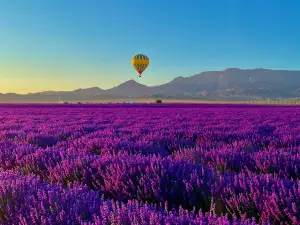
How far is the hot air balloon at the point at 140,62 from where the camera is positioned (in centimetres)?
5325

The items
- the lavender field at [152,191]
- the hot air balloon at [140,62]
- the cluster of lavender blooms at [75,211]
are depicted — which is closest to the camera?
the cluster of lavender blooms at [75,211]

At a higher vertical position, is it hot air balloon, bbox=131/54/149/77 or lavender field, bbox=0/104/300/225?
hot air balloon, bbox=131/54/149/77

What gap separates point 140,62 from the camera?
53250 mm

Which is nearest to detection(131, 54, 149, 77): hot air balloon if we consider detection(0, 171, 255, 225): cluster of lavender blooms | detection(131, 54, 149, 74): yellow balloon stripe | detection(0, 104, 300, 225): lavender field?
detection(131, 54, 149, 74): yellow balloon stripe

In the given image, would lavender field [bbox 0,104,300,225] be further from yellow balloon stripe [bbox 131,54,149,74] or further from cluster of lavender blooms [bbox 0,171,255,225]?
yellow balloon stripe [bbox 131,54,149,74]

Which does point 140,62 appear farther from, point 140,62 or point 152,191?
point 152,191

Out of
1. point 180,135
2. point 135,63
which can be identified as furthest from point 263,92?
point 180,135

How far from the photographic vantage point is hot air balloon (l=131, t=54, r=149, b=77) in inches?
2096

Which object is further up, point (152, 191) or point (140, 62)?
point (140, 62)

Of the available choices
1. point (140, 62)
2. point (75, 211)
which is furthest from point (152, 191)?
point (140, 62)

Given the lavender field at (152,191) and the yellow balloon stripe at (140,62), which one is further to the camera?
Result: the yellow balloon stripe at (140,62)

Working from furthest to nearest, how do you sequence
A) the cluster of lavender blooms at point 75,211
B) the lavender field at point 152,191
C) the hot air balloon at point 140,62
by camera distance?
the hot air balloon at point 140,62
the lavender field at point 152,191
the cluster of lavender blooms at point 75,211

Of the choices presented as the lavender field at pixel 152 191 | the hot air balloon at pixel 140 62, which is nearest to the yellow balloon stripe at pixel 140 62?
the hot air balloon at pixel 140 62

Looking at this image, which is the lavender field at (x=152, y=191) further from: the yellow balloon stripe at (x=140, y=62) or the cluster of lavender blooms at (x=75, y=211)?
the yellow balloon stripe at (x=140, y=62)
